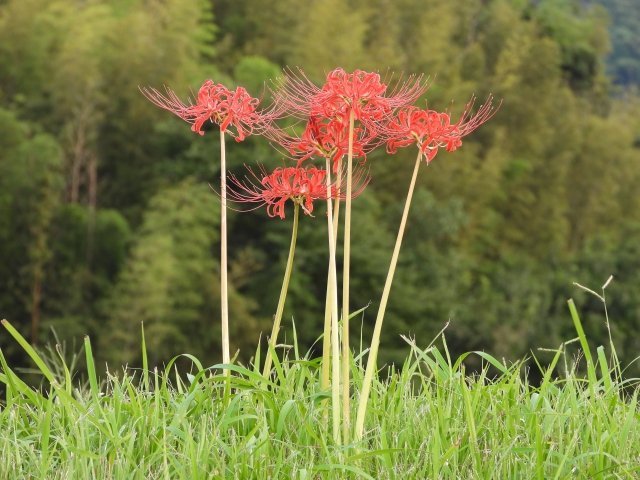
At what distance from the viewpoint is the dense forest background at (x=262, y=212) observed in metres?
23.9

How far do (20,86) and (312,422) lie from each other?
81.5 ft

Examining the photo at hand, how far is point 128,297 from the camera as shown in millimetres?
23641

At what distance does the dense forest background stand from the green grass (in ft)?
62.1

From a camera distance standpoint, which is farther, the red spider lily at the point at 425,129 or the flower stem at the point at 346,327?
the red spider lily at the point at 425,129

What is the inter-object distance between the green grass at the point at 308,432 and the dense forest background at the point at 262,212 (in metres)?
18.9

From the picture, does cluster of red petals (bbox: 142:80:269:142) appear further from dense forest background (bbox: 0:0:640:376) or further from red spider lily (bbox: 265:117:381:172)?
dense forest background (bbox: 0:0:640:376)

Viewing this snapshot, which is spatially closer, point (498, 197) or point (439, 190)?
point (439, 190)

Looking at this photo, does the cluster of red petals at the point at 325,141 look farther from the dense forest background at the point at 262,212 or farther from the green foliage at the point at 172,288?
the green foliage at the point at 172,288

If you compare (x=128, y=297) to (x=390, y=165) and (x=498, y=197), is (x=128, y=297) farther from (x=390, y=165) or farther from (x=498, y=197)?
(x=498, y=197)

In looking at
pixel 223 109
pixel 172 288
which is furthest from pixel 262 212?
pixel 223 109

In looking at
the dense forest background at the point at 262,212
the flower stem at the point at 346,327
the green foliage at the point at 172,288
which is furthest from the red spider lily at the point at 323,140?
the green foliage at the point at 172,288

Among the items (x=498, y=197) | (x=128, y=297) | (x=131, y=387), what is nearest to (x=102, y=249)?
(x=128, y=297)

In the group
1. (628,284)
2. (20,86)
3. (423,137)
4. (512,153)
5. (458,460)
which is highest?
(423,137)

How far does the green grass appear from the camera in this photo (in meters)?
1.89
